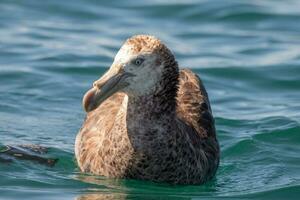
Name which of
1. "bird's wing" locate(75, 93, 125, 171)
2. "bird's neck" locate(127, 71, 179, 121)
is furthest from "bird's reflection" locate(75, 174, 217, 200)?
"bird's neck" locate(127, 71, 179, 121)

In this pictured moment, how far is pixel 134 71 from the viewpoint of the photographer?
9891 mm

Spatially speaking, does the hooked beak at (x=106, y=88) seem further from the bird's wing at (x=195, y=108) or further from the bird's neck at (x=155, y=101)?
the bird's wing at (x=195, y=108)

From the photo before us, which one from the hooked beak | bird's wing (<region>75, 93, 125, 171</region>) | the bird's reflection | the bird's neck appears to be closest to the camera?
the hooked beak

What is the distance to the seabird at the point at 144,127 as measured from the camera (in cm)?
992

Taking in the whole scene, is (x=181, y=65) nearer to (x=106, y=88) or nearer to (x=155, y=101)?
(x=155, y=101)

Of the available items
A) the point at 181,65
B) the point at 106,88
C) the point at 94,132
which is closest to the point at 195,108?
the point at 94,132

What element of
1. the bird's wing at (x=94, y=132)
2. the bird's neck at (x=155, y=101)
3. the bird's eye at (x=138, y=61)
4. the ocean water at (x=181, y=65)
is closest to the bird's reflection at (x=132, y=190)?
the ocean water at (x=181, y=65)

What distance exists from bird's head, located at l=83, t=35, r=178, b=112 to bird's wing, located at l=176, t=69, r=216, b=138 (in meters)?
1.06

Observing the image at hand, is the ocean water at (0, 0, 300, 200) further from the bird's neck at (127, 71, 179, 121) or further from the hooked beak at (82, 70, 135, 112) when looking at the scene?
the hooked beak at (82, 70, 135, 112)

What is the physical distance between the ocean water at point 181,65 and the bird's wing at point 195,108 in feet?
1.63

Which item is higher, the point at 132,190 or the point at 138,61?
the point at 138,61

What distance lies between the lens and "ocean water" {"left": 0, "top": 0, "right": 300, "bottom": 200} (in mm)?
10859

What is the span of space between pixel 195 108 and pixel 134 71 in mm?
1778

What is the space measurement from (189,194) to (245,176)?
3.97 feet
